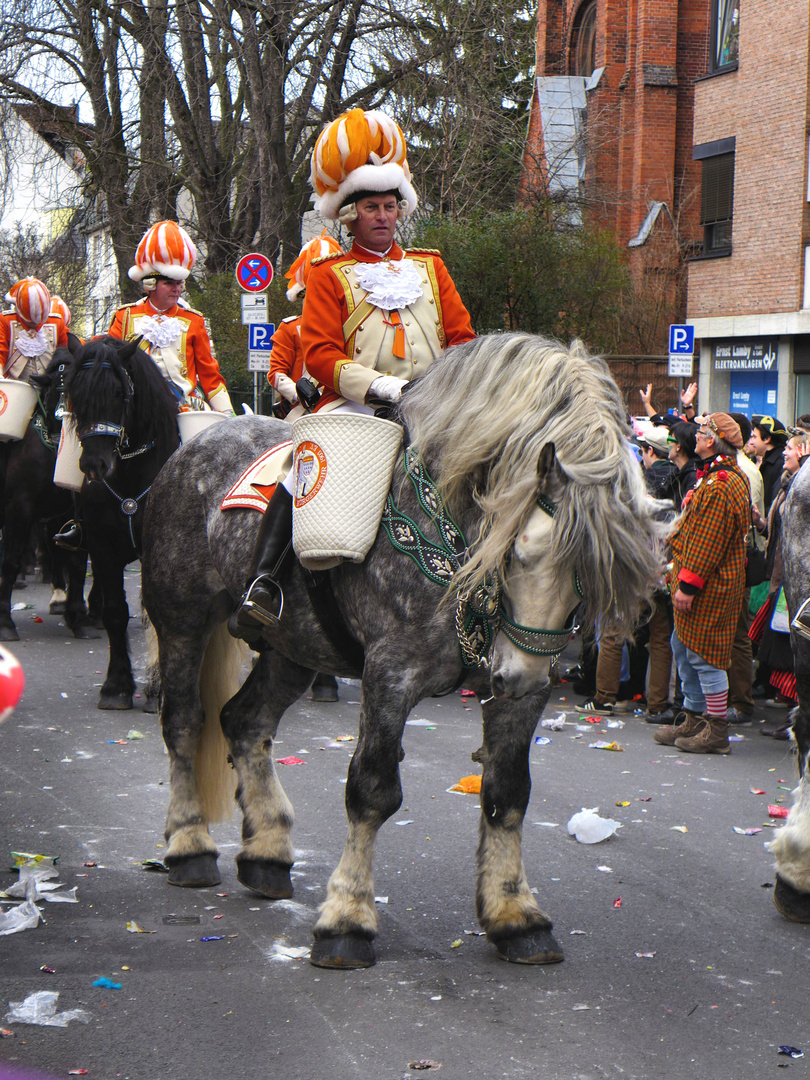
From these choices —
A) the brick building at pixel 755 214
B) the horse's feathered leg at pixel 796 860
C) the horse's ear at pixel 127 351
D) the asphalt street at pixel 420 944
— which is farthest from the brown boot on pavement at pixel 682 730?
the brick building at pixel 755 214

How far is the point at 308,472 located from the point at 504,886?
1.59 meters

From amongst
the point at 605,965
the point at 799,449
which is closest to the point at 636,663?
the point at 799,449

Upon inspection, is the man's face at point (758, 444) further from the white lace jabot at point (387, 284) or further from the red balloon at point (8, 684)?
the red balloon at point (8, 684)

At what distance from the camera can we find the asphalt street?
3.79 metres

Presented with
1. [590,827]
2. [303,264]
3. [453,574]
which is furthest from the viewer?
[303,264]

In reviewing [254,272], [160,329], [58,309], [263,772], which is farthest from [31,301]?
[263,772]

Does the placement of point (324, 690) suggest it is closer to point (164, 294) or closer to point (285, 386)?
point (285, 386)

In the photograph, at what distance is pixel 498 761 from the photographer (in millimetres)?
4500

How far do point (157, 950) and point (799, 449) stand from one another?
5.85m

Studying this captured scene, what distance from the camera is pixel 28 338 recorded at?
1245 cm

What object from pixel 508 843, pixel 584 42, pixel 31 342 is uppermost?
pixel 584 42

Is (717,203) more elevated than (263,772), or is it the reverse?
(717,203)

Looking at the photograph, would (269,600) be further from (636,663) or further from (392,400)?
(636,663)

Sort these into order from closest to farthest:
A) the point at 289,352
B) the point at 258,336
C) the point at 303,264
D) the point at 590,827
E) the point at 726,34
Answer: the point at 590,827, the point at 303,264, the point at 289,352, the point at 258,336, the point at 726,34
